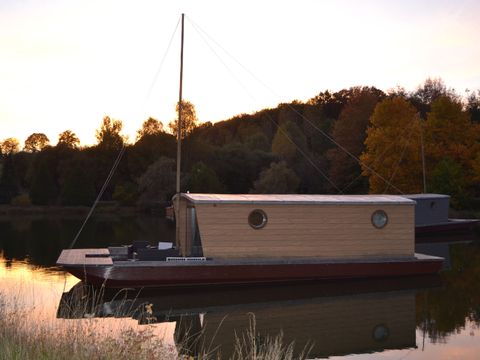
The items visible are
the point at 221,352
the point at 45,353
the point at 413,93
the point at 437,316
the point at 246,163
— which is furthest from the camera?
the point at 413,93

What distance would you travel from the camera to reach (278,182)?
179 feet

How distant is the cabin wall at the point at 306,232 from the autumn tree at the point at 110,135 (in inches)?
2241

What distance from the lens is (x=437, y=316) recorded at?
15.1 m

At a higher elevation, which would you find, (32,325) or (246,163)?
(246,163)

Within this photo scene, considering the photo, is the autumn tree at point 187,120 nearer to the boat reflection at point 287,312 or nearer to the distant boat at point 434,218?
the distant boat at point 434,218

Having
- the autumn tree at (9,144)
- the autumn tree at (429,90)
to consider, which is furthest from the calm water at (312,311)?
the autumn tree at (9,144)

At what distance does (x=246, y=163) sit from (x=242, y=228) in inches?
1820

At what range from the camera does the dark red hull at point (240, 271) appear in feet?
57.0

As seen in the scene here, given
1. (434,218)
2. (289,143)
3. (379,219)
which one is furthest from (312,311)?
(289,143)

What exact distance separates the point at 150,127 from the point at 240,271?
55.9 metres

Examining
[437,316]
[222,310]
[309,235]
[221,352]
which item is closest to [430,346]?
[437,316]

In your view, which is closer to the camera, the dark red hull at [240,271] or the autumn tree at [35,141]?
the dark red hull at [240,271]

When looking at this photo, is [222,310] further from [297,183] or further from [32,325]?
[297,183]

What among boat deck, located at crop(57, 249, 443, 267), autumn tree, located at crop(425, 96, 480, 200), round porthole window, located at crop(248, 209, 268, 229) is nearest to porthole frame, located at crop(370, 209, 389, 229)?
boat deck, located at crop(57, 249, 443, 267)
